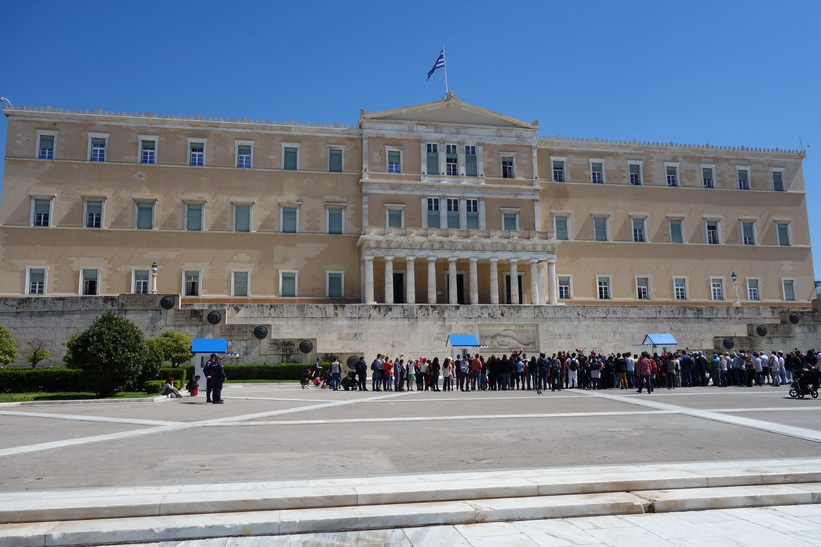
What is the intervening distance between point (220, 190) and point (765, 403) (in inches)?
1336

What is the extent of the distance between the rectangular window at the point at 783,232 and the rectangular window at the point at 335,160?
34.0 m

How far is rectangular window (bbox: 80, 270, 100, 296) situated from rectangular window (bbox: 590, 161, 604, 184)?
34566 mm

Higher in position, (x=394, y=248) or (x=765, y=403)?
(x=394, y=248)

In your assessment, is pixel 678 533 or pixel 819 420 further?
pixel 819 420

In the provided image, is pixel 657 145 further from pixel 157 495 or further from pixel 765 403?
pixel 157 495

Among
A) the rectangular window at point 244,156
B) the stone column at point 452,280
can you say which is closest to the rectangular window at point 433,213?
the stone column at point 452,280

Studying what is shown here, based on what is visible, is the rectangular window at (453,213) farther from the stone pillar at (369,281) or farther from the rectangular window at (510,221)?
the stone pillar at (369,281)

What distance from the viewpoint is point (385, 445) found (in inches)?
405

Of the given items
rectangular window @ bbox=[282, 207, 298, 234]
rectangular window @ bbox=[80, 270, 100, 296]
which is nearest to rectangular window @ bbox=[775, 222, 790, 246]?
rectangular window @ bbox=[282, 207, 298, 234]

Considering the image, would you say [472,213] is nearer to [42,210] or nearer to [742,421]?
[42,210]

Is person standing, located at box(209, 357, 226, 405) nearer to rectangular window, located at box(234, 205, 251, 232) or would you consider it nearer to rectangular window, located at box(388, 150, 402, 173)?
rectangular window, located at box(234, 205, 251, 232)

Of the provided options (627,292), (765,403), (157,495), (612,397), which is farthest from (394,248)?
(157,495)

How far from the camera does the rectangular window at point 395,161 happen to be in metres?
43.1

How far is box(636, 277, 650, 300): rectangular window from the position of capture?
45094 mm
